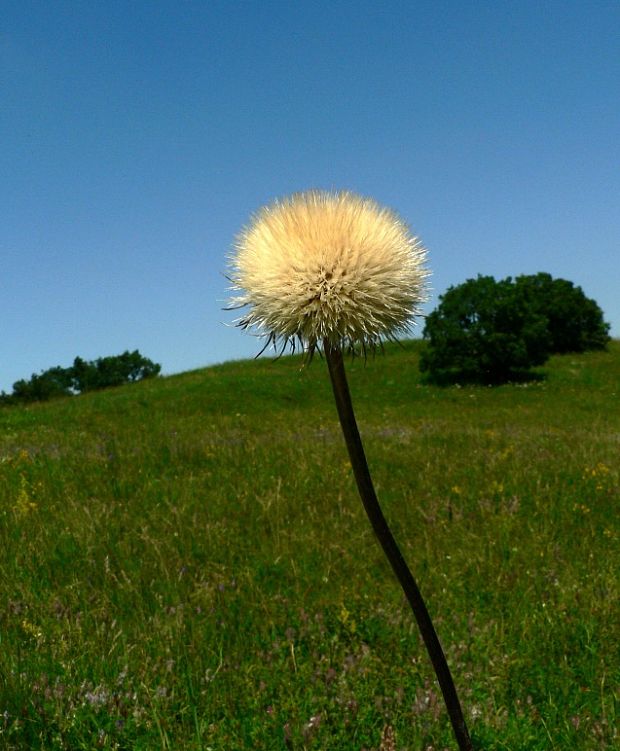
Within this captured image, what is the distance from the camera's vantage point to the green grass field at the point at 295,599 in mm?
3783

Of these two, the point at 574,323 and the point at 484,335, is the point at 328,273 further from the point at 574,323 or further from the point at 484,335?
the point at 574,323

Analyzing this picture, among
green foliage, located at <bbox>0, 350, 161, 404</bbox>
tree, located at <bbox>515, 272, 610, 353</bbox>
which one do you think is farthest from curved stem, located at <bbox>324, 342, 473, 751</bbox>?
green foliage, located at <bbox>0, 350, 161, 404</bbox>

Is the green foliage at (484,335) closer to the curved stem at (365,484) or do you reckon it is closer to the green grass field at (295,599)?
the green grass field at (295,599)

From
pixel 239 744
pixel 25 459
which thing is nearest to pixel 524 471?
pixel 239 744

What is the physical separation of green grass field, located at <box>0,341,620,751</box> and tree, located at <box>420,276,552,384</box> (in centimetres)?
2219

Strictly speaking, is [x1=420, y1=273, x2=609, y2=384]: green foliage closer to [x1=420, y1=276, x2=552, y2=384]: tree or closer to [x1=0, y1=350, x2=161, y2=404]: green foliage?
[x1=420, y1=276, x2=552, y2=384]: tree

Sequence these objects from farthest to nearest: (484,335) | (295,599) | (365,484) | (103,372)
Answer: (103,372), (484,335), (295,599), (365,484)

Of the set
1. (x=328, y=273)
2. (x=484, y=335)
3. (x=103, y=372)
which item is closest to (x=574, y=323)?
(x=484, y=335)

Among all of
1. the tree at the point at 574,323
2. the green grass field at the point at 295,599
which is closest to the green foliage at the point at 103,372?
the tree at the point at 574,323

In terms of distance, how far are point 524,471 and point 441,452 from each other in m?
1.57

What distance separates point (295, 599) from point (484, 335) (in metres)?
28.1

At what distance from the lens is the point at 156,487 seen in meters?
7.73

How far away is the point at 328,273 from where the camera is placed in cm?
238

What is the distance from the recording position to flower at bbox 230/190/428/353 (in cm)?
235
